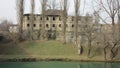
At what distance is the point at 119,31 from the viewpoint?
39688 mm

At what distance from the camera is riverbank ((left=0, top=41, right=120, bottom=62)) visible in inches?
1448

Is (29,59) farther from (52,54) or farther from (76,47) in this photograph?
(76,47)

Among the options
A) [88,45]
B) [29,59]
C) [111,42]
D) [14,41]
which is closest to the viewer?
[29,59]

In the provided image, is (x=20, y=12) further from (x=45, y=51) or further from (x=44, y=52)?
(x=44, y=52)

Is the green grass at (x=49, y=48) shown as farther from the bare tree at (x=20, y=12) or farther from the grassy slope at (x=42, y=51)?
the bare tree at (x=20, y=12)

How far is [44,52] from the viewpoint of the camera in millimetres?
40906

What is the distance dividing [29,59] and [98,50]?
10.8m

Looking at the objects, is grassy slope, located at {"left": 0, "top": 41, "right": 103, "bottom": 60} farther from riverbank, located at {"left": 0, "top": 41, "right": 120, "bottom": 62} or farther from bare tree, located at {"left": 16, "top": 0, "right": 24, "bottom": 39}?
bare tree, located at {"left": 16, "top": 0, "right": 24, "bottom": 39}

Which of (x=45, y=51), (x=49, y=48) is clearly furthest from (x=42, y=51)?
(x=49, y=48)

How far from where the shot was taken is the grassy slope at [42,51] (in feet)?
127

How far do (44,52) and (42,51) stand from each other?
49 centimetres

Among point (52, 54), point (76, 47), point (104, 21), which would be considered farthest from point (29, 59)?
point (104, 21)

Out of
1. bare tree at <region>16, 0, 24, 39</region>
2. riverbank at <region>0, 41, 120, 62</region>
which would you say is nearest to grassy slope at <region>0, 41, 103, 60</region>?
riverbank at <region>0, 41, 120, 62</region>

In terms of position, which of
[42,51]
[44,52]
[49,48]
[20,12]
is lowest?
[44,52]
